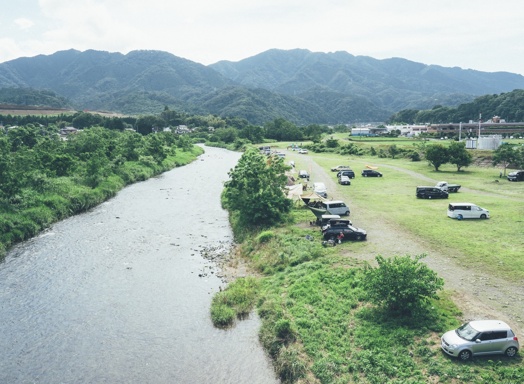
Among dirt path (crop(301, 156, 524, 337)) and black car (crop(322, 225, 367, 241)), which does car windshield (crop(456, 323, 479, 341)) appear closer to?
dirt path (crop(301, 156, 524, 337))

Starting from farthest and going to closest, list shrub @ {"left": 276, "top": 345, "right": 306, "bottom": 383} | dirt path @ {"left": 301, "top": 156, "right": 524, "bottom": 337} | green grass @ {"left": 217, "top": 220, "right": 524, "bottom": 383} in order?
dirt path @ {"left": 301, "top": 156, "right": 524, "bottom": 337}, shrub @ {"left": 276, "top": 345, "right": 306, "bottom": 383}, green grass @ {"left": 217, "top": 220, "right": 524, "bottom": 383}

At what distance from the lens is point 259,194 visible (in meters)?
41.6

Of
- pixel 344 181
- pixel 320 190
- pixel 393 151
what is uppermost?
pixel 393 151

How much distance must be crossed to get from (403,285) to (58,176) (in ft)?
182

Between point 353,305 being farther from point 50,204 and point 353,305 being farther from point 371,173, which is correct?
point 371,173

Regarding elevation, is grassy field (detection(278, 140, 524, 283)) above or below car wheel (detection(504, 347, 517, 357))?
above

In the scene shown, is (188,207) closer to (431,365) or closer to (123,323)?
(123,323)

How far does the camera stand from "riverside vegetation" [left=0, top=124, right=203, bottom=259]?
42181mm

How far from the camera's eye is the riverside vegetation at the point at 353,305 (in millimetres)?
18188

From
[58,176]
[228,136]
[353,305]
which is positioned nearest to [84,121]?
[228,136]

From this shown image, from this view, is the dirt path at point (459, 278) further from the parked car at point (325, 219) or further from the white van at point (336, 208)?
the parked car at point (325, 219)

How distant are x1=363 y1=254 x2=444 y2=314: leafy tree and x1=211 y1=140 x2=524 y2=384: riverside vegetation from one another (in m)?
0.17

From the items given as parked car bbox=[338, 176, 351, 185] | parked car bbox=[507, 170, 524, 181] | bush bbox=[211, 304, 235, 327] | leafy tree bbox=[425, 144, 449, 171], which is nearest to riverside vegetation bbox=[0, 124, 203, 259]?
bush bbox=[211, 304, 235, 327]

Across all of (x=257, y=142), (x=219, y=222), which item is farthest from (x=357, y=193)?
(x=257, y=142)
